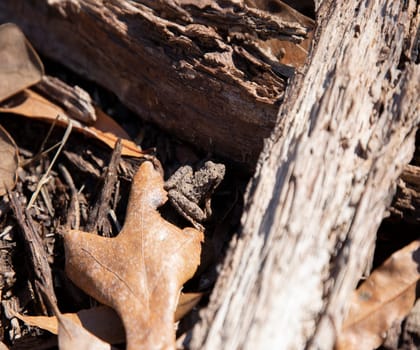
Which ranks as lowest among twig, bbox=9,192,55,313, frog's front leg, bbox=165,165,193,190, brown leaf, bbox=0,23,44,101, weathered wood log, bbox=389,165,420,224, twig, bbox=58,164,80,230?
twig, bbox=9,192,55,313

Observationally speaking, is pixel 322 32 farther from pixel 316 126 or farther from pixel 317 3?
pixel 316 126

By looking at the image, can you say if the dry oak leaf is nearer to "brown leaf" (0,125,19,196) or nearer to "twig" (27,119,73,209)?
"twig" (27,119,73,209)

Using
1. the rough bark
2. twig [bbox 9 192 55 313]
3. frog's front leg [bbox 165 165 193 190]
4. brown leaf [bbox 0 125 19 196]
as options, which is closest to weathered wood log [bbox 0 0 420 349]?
the rough bark

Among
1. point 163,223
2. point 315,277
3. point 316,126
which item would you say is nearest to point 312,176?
point 316,126

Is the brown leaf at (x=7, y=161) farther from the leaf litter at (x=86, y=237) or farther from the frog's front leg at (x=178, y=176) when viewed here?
the frog's front leg at (x=178, y=176)

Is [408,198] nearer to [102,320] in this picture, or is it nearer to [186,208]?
[186,208]

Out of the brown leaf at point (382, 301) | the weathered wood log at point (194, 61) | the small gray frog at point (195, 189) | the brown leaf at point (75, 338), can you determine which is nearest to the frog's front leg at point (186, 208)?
the small gray frog at point (195, 189)

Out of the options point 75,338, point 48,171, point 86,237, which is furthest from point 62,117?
point 75,338

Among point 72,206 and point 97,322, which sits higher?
point 72,206
